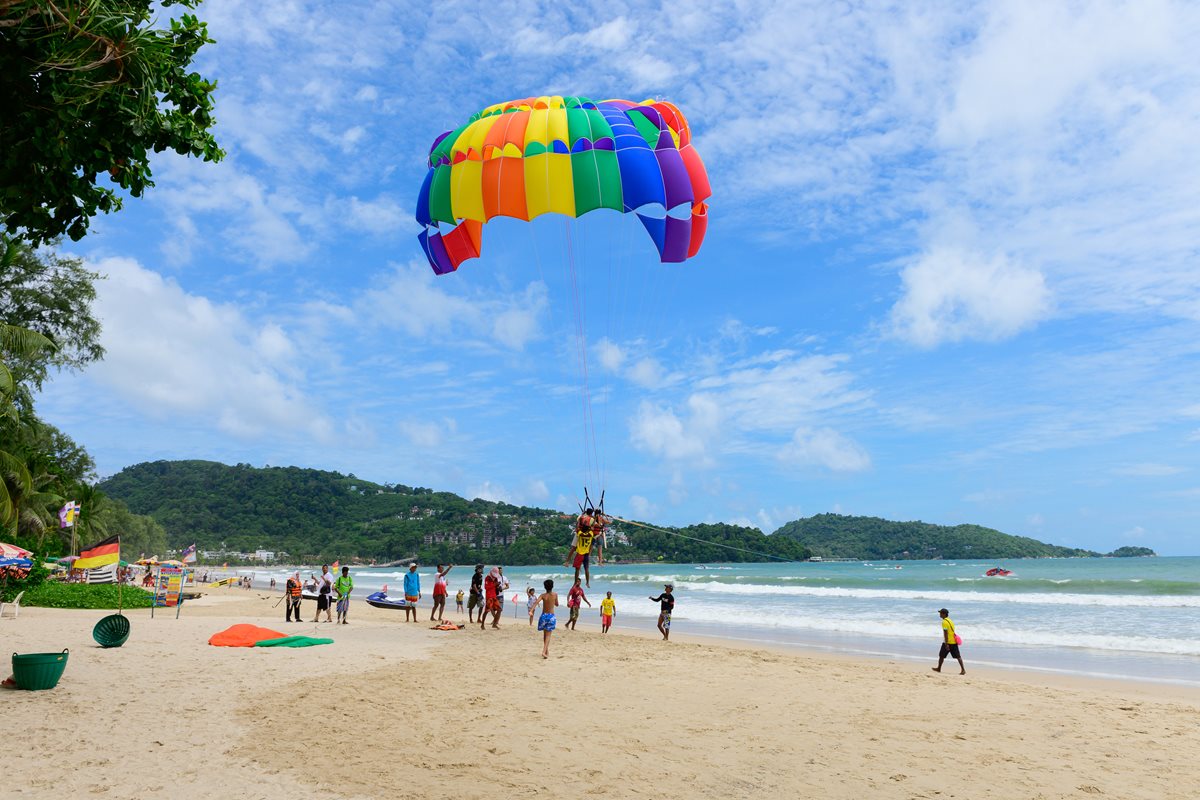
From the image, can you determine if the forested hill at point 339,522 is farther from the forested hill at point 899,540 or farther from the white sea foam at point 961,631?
the white sea foam at point 961,631

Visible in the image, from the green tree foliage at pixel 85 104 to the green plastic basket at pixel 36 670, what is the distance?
4.31 meters

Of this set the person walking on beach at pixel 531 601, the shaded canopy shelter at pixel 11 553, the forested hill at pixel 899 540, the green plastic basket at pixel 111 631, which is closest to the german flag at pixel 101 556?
the shaded canopy shelter at pixel 11 553

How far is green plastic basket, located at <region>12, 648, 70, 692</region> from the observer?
7.07m

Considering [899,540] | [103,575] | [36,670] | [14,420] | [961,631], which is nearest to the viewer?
[36,670]

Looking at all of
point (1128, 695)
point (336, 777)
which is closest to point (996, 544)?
point (1128, 695)

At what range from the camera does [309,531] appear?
110 m

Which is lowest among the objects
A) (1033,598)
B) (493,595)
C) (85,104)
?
(1033,598)

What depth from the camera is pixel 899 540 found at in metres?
122

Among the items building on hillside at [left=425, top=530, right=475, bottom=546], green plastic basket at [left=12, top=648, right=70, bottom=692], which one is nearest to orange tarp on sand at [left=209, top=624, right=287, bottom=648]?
green plastic basket at [left=12, top=648, right=70, bottom=692]

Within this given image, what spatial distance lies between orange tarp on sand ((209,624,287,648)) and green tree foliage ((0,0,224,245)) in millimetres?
8044

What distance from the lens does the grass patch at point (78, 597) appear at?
18109mm

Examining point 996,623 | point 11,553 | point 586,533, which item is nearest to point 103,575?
point 11,553

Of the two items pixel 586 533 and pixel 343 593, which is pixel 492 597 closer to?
pixel 343 593

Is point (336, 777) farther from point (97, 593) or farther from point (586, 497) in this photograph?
point (97, 593)
